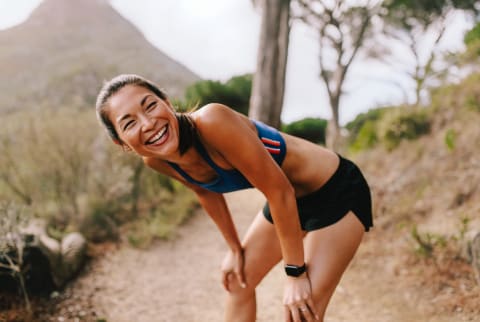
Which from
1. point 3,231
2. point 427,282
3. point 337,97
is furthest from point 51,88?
point 427,282

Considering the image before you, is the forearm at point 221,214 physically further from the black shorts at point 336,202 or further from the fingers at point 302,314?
the fingers at point 302,314

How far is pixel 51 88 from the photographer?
2061 centimetres

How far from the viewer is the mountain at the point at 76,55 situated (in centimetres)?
1784

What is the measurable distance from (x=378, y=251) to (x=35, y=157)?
4.78m

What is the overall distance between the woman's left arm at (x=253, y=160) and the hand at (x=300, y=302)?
1cm

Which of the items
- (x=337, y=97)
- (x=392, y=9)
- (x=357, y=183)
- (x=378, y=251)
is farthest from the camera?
(x=392, y=9)

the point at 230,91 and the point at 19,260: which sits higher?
the point at 19,260

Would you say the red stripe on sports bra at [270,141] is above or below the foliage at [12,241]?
above

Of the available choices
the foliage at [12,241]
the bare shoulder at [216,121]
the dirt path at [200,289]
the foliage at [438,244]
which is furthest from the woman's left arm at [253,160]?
the foliage at [438,244]

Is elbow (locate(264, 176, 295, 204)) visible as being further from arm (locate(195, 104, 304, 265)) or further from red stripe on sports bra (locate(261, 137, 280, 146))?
red stripe on sports bra (locate(261, 137, 280, 146))

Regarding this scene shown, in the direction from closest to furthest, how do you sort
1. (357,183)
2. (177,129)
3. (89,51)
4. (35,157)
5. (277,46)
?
1. (177,129)
2. (357,183)
3. (35,157)
4. (277,46)
5. (89,51)

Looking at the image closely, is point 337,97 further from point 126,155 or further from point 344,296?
point 344,296

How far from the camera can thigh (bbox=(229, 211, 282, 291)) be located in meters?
1.96

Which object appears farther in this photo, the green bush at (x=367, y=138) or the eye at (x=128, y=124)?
the green bush at (x=367, y=138)
